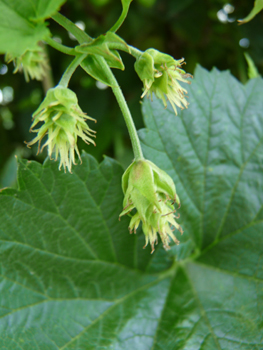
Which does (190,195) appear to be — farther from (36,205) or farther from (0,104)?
(0,104)

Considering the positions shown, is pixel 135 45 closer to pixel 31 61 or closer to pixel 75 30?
pixel 31 61

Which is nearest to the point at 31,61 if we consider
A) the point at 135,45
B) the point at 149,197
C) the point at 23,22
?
the point at 23,22

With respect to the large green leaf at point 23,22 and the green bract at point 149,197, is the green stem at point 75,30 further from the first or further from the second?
the green bract at point 149,197

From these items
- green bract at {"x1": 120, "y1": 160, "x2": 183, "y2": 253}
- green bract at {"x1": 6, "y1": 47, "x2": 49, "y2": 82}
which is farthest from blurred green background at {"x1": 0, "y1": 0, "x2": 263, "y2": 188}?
green bract at {"x1": 120, "y1": 160, "x2": 183, "y2": 253}

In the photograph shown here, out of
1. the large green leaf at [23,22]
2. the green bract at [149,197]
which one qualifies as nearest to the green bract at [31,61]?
the large green leaf at [23,22]

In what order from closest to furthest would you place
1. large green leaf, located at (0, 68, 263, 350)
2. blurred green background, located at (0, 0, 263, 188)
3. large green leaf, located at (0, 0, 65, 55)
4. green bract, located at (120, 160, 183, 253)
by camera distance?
1. large green leaf, located at (0, 0, 65, 55)
2. green bract, located at (120, 160, 183, 253)
3. large green leaf, located at (0, 68, 263, 350)
4. blurred green background, located at (0, 0, 263, 188)

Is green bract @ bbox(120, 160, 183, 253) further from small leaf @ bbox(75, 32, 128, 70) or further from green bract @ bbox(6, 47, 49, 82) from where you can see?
green bract @ bbox(6, 47, 49, 82)
